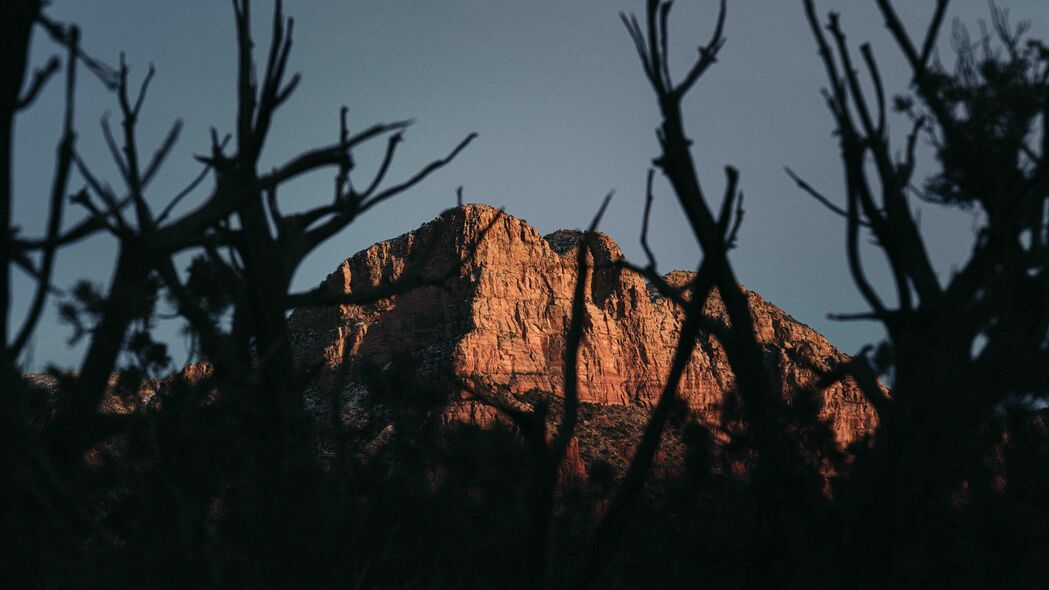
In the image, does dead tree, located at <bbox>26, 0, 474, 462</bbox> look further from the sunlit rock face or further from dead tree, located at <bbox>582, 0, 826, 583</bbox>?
the sunlit rock face

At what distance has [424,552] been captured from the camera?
7.43 meters

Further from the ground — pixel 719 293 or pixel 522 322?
pixel 522 322

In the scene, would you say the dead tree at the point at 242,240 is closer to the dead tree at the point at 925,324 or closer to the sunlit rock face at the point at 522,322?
the dead tree at the point at 925,324

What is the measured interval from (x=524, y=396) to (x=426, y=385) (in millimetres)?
80366

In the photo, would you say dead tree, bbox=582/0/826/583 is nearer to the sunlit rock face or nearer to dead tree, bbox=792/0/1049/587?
dead tree, bbox=792/0/1049/587

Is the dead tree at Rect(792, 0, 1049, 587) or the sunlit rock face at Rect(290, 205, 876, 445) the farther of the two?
the sunlit rock face at Rect(290, 205, 876, 445)

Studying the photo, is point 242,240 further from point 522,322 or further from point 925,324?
point 522,322

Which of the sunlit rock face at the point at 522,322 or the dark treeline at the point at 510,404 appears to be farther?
the sunlit rock face at the point at 522,322

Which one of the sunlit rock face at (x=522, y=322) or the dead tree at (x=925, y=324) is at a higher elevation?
the sunlit rock face at (x=522, y=322)

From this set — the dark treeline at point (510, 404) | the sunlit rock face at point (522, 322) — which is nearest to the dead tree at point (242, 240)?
the dark treeline at point (510, 404)

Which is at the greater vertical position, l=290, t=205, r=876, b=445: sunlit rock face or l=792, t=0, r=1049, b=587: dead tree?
l=290, t=205, r=876, b=445: sunlit rock face

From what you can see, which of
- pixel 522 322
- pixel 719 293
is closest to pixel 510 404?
pixel 719 293

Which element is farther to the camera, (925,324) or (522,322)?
(522,322)

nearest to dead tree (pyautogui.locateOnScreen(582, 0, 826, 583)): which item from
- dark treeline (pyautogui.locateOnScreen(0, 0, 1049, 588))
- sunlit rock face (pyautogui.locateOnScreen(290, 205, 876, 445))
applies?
dark treeline (pyautogui.locateOnScreen(0, 0, 1049, 588))
